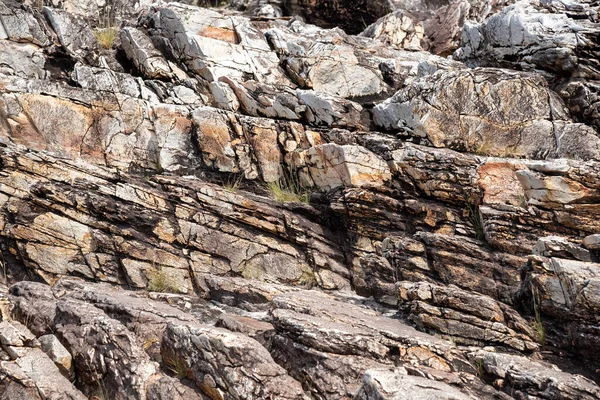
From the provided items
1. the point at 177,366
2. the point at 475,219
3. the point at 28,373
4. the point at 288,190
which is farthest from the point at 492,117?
the point at 28,373

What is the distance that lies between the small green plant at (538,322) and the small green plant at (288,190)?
14.4 feet

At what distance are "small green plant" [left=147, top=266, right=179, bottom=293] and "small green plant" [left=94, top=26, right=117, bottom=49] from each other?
18.9 ft

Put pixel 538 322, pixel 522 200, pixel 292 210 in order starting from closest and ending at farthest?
pixel 538 322 → pixel 522 200 → pixel 292 210

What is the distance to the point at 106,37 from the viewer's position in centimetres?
1316

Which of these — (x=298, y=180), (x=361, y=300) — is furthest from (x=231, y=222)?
(x=361, y=300)

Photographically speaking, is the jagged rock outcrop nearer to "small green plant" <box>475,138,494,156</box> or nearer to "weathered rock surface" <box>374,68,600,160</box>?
"weathered rock surface" <box>374,68,600,160</box>

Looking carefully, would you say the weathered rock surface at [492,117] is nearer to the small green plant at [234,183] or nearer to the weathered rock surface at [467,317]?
the small green plant at [234,183]

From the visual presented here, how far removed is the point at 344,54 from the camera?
13.5m

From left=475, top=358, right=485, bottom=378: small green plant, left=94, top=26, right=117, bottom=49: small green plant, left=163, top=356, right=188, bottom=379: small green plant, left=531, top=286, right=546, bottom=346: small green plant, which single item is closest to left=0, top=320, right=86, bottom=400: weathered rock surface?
left=163, top=356, right=188, bottom=379: small green plant

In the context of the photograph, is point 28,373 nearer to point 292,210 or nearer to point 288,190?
point 292,210

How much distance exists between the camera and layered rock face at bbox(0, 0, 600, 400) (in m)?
7.11

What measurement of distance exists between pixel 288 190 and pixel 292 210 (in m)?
0.66

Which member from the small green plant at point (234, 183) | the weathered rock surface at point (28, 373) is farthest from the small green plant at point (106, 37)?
the weathered rock surface at point (28, 373)

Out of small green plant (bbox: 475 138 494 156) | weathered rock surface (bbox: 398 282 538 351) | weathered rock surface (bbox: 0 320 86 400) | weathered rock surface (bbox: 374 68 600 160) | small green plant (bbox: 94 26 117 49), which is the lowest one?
weathered rock surface (bbox: 0 320 86 400)
